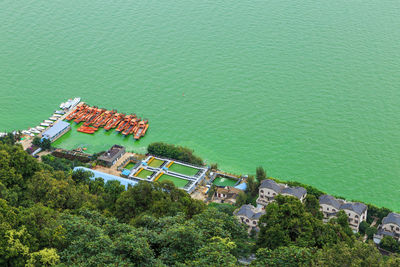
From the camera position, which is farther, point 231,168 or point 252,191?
point 231,168

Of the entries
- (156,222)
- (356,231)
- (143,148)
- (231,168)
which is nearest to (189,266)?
(156,222)

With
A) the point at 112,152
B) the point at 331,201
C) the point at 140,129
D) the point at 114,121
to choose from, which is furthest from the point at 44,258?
the point at 114,121

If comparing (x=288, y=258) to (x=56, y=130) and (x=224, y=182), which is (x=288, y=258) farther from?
(x=56, y=130)

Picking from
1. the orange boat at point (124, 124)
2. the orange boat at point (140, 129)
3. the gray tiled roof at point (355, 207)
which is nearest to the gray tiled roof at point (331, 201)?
the gray tiled roof at point (355, 207)

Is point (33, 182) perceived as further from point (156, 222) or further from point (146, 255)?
point (146, 255)

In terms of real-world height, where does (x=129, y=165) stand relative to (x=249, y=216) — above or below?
above

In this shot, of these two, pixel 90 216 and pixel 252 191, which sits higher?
pixel 90 216
